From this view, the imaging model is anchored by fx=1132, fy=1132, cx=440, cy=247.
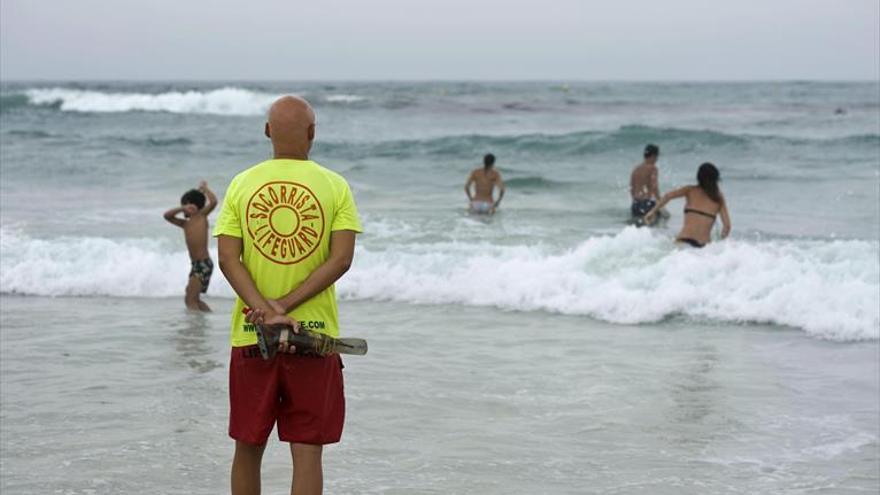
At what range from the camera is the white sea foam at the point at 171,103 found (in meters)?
51.0

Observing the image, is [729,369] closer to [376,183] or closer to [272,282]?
[272,282]

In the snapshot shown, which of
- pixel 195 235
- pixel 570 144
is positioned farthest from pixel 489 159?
pixel 570 144

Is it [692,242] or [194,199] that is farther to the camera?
[692,242]

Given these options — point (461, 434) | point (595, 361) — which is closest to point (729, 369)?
point (595, 361)

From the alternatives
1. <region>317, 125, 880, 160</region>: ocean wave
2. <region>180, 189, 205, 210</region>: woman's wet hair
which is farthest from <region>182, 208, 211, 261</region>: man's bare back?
<region>317, 125, 880, 160</region>: ocean wave

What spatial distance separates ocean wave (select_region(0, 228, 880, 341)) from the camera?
988 cm

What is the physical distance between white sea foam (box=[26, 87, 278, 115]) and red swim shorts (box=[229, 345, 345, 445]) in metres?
46.9

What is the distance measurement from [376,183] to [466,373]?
14.3 metres

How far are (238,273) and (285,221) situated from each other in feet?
0.72

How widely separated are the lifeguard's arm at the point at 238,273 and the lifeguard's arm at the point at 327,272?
77mm

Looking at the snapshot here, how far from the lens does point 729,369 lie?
7.75 meters

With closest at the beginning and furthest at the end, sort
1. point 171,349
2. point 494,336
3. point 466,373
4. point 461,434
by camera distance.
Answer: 1. point 461,434
2. point 466,373
3. point 171,349
4. point 494,336

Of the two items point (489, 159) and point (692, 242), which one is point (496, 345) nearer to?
point (692, 242)

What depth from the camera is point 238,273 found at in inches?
139
